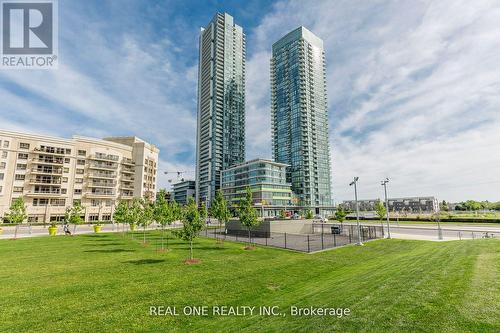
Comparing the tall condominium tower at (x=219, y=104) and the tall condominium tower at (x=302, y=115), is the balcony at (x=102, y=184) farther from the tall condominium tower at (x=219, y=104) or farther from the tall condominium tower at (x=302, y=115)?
the tall condominium tower at (x=302, y=115)

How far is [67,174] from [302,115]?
379 feet

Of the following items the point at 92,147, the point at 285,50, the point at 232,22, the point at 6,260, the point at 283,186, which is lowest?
the point at 6,260

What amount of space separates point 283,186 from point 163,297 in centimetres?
11105

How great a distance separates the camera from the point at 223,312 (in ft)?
32.5

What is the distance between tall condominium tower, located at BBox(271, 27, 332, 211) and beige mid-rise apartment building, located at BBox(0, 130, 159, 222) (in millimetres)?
83501

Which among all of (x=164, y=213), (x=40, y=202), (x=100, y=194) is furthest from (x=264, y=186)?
(x=164, y=213)

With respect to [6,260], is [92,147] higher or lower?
higher

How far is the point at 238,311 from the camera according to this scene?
999 cm

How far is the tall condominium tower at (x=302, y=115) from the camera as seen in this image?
14150 centimetres

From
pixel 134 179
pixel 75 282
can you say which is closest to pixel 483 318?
pixel 75 282

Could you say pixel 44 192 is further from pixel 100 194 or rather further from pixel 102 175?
pixel 102 175

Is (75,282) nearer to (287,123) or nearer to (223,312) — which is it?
(223,312)

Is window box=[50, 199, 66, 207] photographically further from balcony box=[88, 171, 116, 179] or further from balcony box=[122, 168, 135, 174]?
balcony box=[122, 168, 135, 174]

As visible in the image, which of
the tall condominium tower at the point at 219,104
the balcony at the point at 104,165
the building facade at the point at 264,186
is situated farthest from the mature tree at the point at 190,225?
the tall condominium tower at the point at 219,104
